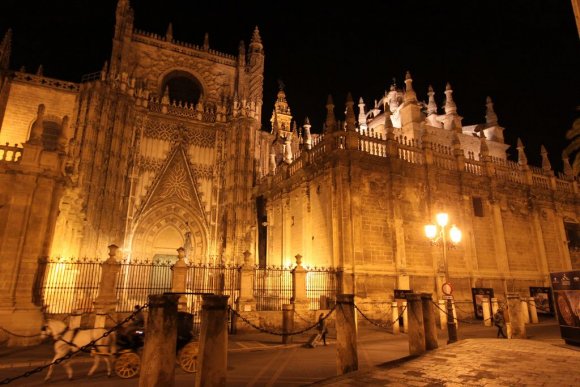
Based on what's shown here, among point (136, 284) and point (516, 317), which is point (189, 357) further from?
point (136, 284)

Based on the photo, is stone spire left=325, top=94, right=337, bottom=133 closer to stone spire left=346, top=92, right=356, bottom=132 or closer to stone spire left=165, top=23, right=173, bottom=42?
stone spire left=346, top=92, right=356, bottom=132

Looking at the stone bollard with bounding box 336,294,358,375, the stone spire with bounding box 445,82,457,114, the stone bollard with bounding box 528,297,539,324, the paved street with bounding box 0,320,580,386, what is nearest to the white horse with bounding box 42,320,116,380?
the paved street with bounding box 0,320,580,386

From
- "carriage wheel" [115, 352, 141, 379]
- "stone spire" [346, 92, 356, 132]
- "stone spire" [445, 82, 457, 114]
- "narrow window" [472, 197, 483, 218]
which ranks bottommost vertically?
"carriage wheel" [115, 352, 141, 379]

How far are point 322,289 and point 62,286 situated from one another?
10440mm

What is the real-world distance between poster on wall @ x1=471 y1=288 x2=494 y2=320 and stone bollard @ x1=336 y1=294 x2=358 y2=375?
13.5m

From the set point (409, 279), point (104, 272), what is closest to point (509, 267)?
point (409, 279)

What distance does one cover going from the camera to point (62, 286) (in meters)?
Answer: 14.1

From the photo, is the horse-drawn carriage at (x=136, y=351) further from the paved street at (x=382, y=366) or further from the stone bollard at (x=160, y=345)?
the stone bollard at (x=160, y=345)

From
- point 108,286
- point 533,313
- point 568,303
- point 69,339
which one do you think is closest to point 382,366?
point 69,339

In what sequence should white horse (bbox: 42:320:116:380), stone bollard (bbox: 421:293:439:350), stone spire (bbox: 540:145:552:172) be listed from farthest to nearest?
1. stone spire (bbox: 540:145:552:172)
2. stone bollard (bbox: 421:293:439:350)
3. white horse (bbox: 42:320:116:380)

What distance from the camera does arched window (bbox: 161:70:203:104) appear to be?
95.3ft

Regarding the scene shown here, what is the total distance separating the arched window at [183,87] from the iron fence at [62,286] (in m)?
16.3

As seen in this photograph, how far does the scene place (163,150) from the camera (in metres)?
25.8

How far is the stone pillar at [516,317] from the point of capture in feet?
40.4
